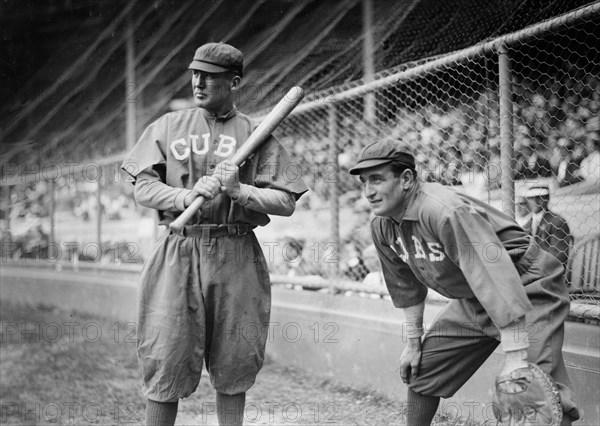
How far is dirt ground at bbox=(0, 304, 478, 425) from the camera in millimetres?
4465

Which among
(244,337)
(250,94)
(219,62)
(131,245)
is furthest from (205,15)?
(244,337)

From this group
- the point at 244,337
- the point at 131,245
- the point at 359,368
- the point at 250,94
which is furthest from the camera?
the point at 131,245

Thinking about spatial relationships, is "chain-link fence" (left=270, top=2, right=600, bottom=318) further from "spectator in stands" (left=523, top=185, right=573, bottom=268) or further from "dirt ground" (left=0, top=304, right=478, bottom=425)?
"dirt ground" (left=0, top=304, right=478, bottom=425)

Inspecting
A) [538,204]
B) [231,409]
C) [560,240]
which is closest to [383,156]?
[231,409]

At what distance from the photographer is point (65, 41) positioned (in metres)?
→ 8.41

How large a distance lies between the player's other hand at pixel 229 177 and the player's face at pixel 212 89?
0.33 m

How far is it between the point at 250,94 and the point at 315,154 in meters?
1.36

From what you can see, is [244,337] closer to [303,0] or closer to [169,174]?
[169,174]

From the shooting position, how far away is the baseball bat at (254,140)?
Answer: 2.88 meters

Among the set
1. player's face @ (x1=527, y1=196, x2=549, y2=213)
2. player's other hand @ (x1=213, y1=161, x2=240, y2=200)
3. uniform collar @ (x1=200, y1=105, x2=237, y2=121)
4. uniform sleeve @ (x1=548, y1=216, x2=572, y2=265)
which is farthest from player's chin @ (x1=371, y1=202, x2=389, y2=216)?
player's face @ (x1=527, y1=196, x2=549, y2=213)

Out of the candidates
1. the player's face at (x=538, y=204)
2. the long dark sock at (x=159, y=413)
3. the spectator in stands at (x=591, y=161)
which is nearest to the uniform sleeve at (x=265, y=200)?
the long dark sock at (x=159, y=413)

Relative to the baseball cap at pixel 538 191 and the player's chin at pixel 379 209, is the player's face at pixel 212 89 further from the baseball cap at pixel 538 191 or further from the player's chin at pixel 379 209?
the baseball cap at pixel 538 191

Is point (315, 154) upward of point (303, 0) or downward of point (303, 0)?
downward

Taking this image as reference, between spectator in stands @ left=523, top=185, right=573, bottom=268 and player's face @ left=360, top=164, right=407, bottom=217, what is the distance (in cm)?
184
